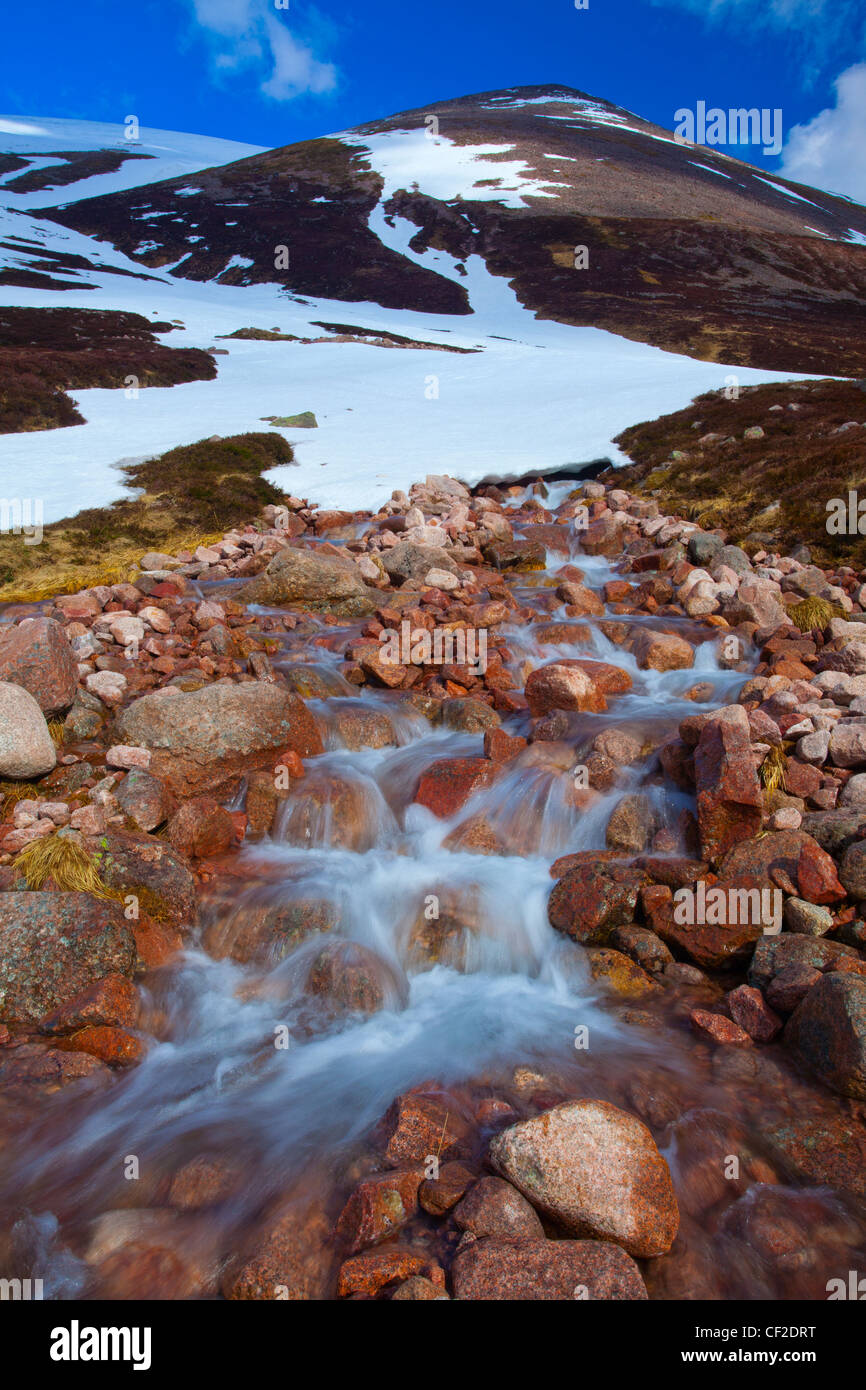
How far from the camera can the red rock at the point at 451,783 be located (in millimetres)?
7773

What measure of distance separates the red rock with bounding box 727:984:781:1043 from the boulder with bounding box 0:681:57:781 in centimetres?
652

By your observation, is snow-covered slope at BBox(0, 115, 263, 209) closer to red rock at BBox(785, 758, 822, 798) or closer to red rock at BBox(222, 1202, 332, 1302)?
red rock at BBox(785, 758, 822, 798)

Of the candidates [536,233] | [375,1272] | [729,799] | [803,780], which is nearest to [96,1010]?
[375,1272]

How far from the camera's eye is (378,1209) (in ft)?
12.6

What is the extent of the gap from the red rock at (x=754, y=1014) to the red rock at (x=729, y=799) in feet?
4.14

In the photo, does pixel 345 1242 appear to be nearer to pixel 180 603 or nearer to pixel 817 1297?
pixel 817 1297

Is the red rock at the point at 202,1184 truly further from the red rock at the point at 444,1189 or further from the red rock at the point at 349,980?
the red rock at the point at 349,980

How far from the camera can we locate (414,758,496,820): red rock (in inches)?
306

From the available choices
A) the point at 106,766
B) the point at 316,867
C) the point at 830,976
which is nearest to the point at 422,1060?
the point at 316,867

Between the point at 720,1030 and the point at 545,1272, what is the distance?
2.28m

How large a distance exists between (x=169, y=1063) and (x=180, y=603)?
731 centimetres

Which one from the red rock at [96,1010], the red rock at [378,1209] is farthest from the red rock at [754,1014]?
the red rock at [96,1010]

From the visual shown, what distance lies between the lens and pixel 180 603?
11.1 m

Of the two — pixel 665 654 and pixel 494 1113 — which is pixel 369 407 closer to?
pixel 665 654
